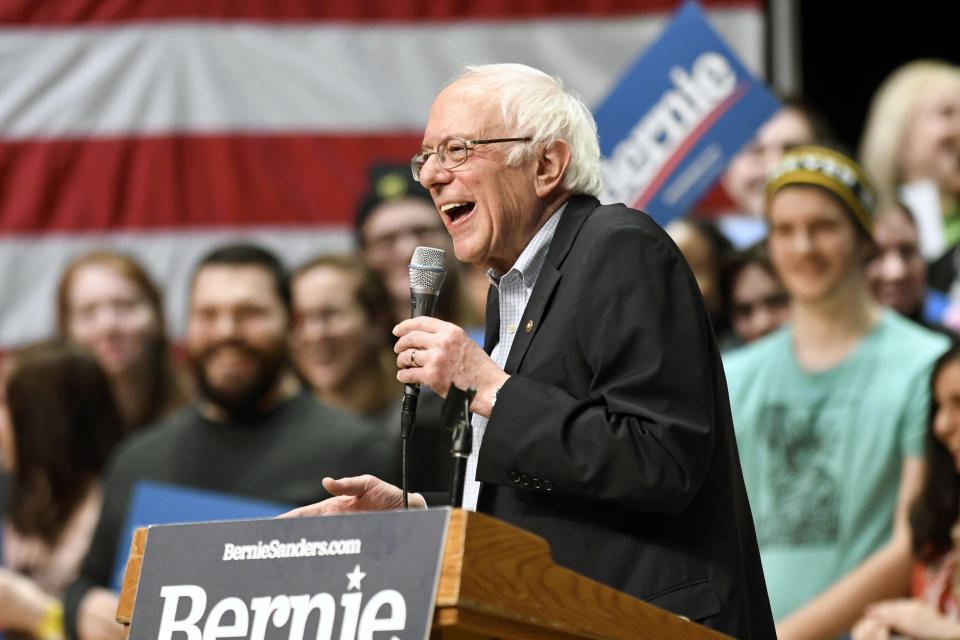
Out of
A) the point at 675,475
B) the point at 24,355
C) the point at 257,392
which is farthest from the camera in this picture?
the point at 24,355

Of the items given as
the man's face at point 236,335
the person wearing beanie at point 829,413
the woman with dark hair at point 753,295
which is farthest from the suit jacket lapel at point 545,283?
the woman with dark hair at point 753,295

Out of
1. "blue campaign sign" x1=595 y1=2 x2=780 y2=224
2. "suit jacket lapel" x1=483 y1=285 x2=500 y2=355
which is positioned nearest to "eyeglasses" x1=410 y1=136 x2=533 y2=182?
"suit jacket lapel" x1=483 y1=285 x2=500 y2=355

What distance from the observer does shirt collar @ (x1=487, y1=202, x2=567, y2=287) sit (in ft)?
8.17

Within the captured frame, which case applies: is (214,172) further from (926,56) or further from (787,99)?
(926,56)

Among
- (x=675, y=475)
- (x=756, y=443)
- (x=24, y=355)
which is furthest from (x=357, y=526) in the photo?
(x=24, y=355)

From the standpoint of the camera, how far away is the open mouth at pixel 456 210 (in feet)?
8.13

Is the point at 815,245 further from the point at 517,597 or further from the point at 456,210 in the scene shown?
the point at 517,597

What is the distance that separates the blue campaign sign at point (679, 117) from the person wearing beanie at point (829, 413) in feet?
0.94

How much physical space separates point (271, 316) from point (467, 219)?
8.62ft

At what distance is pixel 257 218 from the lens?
7000 millimetres

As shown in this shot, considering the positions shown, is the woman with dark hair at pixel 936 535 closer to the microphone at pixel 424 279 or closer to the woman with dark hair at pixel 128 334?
the microphone at pixel 424 279

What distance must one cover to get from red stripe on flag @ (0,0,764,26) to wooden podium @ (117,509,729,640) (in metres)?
5.21

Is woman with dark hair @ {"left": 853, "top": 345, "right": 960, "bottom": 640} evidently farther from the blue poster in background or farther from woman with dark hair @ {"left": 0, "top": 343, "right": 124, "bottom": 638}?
woman with dark hair @ {"left": 0, "top": 343, "right": 124, "bottom": 638}

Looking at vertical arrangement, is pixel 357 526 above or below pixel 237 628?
above
